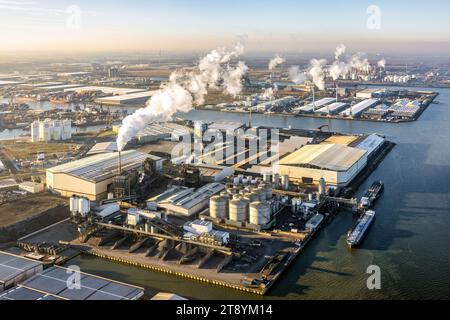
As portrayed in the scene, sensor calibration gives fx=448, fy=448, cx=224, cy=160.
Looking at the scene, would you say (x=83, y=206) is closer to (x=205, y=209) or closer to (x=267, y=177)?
(x=205, y=209)

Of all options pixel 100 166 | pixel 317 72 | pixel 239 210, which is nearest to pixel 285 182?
pixel 239 210

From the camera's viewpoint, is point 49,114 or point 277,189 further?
point 49,114

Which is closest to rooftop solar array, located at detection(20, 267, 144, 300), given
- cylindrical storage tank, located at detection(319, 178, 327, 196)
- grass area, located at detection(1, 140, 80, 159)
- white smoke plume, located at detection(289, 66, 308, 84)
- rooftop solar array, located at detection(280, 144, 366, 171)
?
Answer: cylindrical storage tank, located at detection(319, 178, 327, 196)

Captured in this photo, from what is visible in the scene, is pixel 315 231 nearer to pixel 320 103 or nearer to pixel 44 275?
pixel 44 275

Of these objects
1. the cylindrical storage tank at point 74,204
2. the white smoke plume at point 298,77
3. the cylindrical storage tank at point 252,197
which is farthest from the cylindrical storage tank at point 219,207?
the white smoke plume at point 298,77

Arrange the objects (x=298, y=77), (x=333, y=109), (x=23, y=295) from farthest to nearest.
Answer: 1. (x=298, y=77)
2. (x=333, y=109)
3. (x=23, y=295)

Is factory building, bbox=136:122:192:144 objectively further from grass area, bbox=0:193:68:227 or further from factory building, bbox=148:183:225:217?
grass area, bbox=0:193:68:227

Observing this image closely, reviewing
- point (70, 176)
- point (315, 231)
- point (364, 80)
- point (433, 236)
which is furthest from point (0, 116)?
point (364, 80)

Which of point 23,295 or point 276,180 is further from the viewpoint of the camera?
point 276,180
